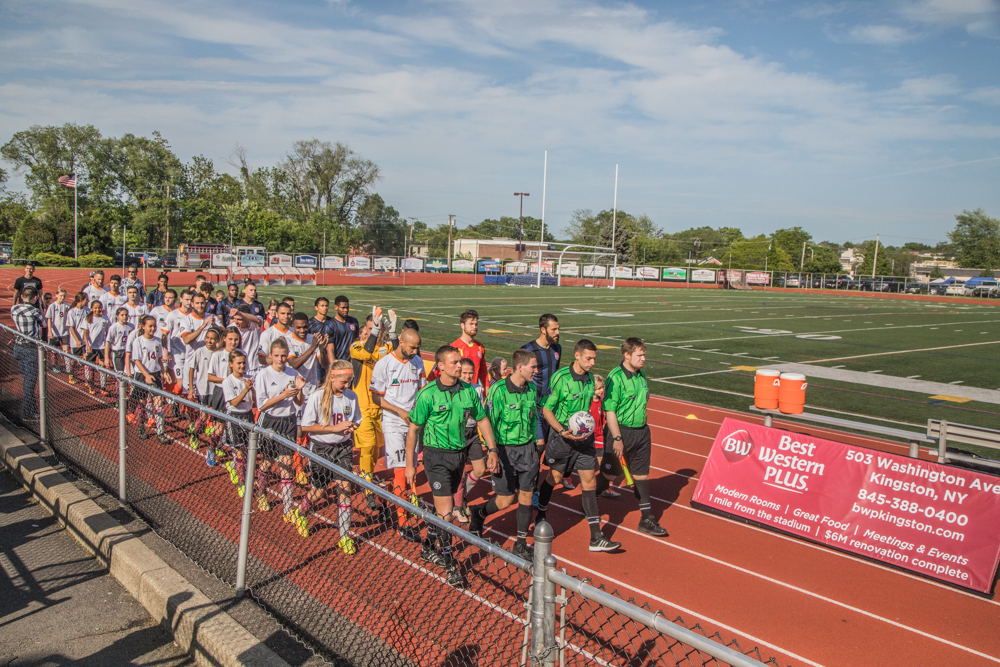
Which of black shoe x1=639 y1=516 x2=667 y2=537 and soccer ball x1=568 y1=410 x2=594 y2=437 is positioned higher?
soccer ball x1=568 y1=410 x2=594 y2=437

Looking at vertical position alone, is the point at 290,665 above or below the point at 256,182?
below

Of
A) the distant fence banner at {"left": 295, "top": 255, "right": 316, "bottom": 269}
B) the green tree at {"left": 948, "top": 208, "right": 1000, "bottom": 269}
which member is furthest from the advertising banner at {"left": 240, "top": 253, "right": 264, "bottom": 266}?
the green tree at {"left": 948, "top": 208, "right": 1000, "bottom": 269}

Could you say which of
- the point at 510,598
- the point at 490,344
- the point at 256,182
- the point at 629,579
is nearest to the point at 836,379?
the point at 490,344

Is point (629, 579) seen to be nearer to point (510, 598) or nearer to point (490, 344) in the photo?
point (510, 598)

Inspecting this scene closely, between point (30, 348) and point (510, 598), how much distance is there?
8490 millimetres

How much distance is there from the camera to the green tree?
103 m

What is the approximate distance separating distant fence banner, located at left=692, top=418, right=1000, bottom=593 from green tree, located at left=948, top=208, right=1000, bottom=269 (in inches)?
4631

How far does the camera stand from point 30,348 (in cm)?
932

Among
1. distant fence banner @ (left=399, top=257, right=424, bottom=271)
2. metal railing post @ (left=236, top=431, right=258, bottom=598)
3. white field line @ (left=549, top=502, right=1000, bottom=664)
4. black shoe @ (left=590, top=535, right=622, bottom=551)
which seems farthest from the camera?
distant fence banner @ (left=399, top=257, right=424, bottom=271)

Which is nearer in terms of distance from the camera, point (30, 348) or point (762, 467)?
point (762, 467)

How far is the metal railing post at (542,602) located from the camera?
8.46 feet

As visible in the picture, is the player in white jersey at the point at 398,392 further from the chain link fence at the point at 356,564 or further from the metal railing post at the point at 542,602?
the metal railing post at the point at 542,602

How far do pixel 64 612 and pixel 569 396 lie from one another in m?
4.26

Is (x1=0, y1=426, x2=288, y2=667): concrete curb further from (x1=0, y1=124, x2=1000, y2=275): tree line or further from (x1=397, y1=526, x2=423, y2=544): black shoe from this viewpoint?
(x1=0, y1=124, x2=1000, y2=275): tree line
